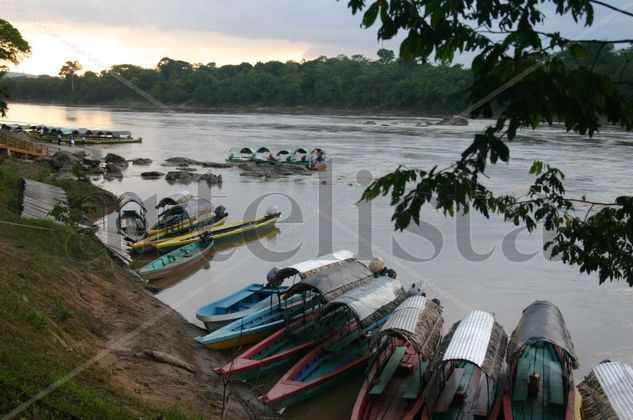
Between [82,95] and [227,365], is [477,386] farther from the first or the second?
[82,95]

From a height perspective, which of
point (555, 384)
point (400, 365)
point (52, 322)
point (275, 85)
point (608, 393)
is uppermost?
point (275, 85)

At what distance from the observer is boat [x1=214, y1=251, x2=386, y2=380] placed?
8891 millimetres

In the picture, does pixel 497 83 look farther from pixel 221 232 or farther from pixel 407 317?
pixel 221 232

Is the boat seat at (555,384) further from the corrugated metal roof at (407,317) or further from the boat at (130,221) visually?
the boat at (130,221)

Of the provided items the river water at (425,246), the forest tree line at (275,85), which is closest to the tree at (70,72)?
the forest tree line at (275,85)

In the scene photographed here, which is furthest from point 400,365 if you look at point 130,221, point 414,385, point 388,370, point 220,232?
point 130,221

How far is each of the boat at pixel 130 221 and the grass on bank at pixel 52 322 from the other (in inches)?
132

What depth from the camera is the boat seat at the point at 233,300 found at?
1098 cm

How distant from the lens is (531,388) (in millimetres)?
7316

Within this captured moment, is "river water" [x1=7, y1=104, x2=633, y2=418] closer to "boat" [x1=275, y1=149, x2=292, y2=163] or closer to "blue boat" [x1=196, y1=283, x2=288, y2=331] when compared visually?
"blue boat" [x1=196, y1=283, x2=288, y2=331]

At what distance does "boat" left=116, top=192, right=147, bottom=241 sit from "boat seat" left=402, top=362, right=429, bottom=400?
10016 millimetres

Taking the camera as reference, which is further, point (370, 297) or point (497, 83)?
point (370, 297)

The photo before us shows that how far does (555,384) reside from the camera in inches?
294

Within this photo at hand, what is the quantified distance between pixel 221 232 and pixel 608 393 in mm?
12461
